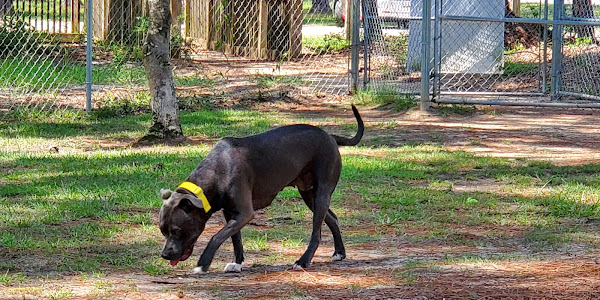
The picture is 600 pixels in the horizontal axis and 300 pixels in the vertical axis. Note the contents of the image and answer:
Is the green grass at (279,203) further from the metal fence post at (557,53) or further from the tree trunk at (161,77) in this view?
the metal fence post at (557,53)

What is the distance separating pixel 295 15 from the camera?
18.6 meters

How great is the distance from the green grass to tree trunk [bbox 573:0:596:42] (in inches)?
201

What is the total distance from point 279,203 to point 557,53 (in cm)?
760

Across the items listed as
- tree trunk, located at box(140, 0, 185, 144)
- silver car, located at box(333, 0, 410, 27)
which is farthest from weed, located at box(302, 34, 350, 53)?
tree trunk, located at box(140, 0, 185, 144)

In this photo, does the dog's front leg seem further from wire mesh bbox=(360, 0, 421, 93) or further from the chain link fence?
wire mesh bbox=(360, 0, 421, 93)

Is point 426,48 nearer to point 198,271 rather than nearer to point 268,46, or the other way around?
point 268,46

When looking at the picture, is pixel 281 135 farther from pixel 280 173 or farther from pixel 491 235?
pixel 491 235

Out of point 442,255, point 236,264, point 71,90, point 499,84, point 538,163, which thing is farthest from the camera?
point 499,84

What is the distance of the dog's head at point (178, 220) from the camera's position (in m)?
5.14

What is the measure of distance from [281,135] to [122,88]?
9.19 m

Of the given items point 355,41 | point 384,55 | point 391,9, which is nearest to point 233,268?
point 355,41

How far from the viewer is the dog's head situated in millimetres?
5141

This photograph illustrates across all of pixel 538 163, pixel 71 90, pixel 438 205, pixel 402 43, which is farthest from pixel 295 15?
pixel 438 205

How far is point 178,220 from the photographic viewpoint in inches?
203
